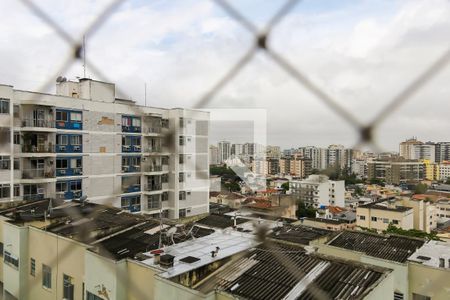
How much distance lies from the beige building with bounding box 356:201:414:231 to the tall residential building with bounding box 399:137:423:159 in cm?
788

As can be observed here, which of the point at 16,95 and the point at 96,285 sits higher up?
the point at 16,95

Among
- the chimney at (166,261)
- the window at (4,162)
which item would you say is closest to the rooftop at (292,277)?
the chimney at (166,261)

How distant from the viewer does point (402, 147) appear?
19.7 inches

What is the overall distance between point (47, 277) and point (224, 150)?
270 centimetres

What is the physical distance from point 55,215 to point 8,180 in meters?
2.10

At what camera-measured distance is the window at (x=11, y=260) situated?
3444 mm

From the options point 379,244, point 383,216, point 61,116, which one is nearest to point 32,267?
point 61,116

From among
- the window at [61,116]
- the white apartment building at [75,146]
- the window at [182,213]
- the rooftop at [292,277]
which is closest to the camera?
the rooftop at [292,277]

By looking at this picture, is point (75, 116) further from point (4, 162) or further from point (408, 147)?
point (408, 147)

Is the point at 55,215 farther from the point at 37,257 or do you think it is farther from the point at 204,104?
the point at 204,104

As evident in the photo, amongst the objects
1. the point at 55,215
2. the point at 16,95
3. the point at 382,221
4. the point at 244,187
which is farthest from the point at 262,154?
the point at 382,221

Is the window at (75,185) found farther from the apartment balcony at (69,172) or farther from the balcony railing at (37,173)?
the balcony railing at (37,173)

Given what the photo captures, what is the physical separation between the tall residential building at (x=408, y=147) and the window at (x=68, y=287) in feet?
10.0

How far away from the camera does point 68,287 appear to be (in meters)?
2.99
